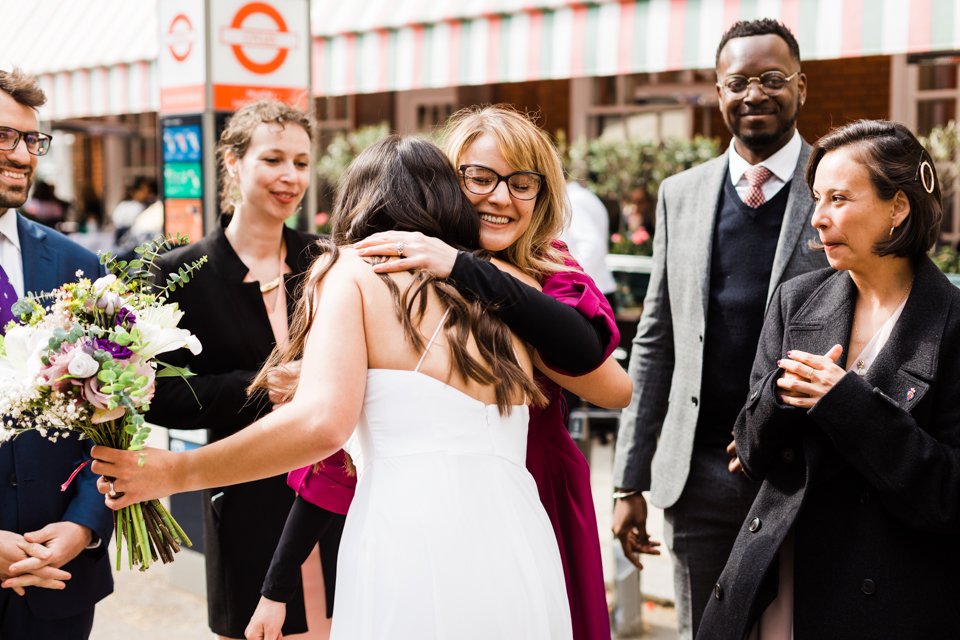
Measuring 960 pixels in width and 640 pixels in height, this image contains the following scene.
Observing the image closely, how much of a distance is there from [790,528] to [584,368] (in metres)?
0.63

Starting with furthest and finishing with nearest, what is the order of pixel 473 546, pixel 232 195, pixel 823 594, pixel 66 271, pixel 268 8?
pixel 268 8, pixel 232 195, pixel 66 271, pixel 823 594, pixel 473 546

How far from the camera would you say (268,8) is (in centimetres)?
488

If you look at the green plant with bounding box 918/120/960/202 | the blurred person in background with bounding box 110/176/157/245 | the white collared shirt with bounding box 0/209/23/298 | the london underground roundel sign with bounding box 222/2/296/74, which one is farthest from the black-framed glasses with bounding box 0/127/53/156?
the blurred person in background with bounding box 110/176/157/245

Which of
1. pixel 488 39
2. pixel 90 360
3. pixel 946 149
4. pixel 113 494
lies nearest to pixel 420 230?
pixel 90 360

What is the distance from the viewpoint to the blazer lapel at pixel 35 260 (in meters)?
2.79

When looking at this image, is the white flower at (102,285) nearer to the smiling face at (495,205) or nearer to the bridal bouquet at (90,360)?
the bridal bouquet at (90,360)

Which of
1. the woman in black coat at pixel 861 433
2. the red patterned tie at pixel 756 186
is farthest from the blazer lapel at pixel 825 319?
the red patterned tie at pixel 756 186

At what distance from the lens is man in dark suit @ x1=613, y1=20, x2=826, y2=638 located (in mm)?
3010

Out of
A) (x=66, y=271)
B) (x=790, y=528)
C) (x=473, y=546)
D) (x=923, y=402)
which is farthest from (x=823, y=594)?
(x=66, y=271)

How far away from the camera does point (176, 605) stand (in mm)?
5117

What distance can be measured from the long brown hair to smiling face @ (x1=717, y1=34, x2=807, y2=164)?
116 cm

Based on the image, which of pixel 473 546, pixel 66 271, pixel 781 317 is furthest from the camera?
pixel 66 271

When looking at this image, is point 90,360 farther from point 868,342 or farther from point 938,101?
point 938,101

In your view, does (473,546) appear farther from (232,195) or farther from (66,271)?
(232,195)
